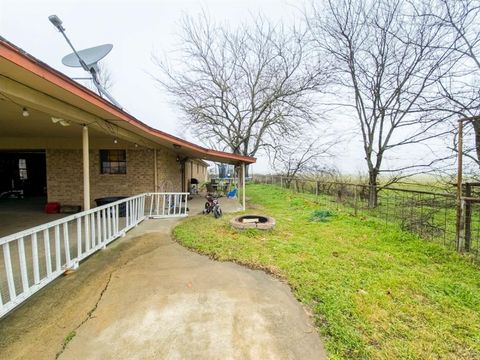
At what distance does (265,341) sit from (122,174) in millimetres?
7412

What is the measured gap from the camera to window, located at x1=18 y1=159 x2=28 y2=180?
38.8 feet

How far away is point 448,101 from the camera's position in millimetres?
6957

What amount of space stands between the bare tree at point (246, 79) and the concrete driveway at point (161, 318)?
1332cm

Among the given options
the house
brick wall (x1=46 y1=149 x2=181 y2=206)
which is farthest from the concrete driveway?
brick wall (x1=46 y1=149 x2=181 y2=206)

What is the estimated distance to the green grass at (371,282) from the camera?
2.08 metres

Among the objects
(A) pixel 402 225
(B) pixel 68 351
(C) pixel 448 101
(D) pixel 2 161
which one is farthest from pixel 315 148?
(D) pixel 2 161

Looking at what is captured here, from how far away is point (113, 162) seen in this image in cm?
796

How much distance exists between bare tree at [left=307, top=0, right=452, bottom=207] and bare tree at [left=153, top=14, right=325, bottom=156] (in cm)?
351

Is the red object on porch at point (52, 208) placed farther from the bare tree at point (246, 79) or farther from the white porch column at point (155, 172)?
the bare tree at point (246, 79)

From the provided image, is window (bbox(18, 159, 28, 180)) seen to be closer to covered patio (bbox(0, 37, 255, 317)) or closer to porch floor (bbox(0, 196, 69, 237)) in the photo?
covered patio (bbox(0, 37, 255, 317))

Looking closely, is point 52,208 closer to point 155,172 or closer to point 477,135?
point 155,172

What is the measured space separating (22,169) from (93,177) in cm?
→ 742

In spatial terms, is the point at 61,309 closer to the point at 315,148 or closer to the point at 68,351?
the point at 68,351

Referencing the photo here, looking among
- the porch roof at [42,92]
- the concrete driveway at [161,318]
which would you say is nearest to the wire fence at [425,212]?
the concrete driveway at [161,318]
